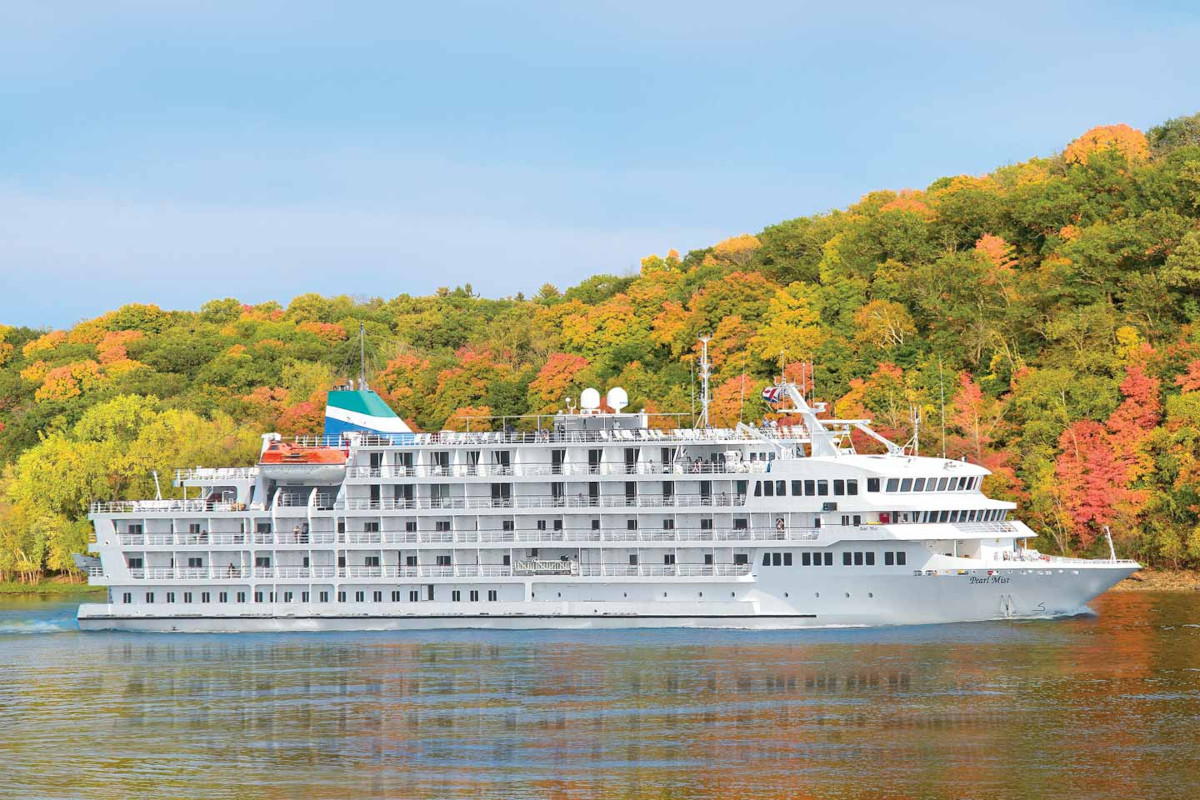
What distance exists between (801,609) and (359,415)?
16451 millimetres

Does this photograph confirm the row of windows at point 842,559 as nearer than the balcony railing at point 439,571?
Yes

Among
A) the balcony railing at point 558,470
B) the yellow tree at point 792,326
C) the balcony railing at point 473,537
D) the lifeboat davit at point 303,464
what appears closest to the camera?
the balcony railing at point 473,537

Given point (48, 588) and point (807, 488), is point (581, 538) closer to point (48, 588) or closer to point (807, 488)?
point (807, 488)

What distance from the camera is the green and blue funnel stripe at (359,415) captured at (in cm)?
5016

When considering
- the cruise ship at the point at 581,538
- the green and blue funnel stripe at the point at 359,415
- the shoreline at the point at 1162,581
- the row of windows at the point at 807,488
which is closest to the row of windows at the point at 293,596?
the cruise ship at the point at 581,538

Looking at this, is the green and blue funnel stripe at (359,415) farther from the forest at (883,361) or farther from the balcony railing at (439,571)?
the forest at (883,361)

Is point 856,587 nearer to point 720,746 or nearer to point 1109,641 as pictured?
point 1109,641

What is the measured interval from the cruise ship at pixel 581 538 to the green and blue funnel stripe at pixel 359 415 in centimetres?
8

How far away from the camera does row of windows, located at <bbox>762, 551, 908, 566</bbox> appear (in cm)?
4391

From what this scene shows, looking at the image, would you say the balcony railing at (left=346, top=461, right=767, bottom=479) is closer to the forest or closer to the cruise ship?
the cruise ship

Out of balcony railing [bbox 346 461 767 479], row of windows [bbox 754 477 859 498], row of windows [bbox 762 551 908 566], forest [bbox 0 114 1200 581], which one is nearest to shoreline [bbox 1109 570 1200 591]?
forest [bbox 0 114 1200 581]

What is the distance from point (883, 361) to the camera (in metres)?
68.2

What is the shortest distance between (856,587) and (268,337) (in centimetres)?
6637

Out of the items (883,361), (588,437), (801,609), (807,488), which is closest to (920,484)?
(807,488)
